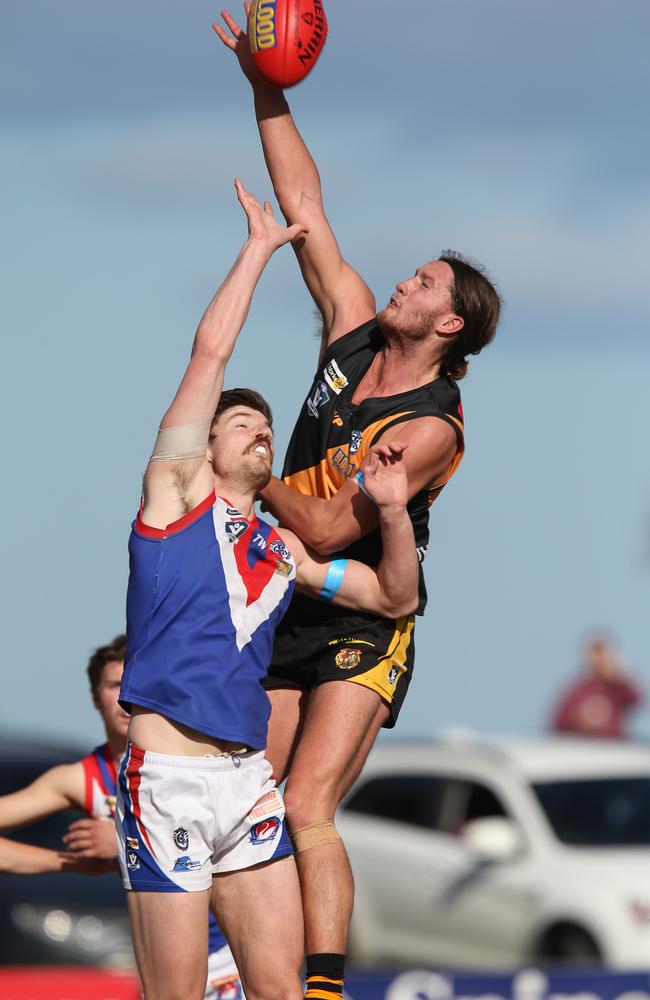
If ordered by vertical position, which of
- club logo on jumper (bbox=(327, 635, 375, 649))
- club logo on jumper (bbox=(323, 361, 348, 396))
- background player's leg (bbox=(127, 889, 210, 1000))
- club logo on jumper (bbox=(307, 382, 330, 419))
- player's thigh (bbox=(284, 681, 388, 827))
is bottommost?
background player's leg (bbox=(127, 889, 210, 1000))

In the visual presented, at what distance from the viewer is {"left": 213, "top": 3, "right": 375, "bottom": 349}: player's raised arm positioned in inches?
270

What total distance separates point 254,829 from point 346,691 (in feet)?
2.14

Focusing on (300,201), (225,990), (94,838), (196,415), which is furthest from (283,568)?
(225,990)

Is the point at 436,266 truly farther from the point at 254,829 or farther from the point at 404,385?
the point at 254,829

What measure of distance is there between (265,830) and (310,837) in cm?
26

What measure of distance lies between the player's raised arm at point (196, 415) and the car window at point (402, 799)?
8431mm

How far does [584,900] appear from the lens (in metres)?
12.6

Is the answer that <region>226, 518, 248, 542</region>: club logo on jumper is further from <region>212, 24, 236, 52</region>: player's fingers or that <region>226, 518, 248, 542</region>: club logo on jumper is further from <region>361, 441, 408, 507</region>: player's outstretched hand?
<region>212, 24, 236, 52</region>: player's fingers

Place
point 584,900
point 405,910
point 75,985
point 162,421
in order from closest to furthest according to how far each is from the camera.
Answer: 1. point 162,421
2. point 75,985
3. point 584,900
4. point 405,910

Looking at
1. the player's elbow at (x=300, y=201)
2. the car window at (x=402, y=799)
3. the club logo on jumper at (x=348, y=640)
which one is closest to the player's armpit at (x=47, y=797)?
the club logo on jumper at (x=348, y=640)

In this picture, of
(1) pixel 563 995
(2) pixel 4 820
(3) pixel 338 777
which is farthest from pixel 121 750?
(1) pixel 563 995

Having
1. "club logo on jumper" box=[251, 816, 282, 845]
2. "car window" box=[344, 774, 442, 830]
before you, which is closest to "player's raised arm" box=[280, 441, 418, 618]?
"club logo on jumper" box=[251, 816, 282, 845]

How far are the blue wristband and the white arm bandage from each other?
752 mm

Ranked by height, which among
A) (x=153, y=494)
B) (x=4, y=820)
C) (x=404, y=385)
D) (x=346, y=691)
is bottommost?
(x=4, y=820)
